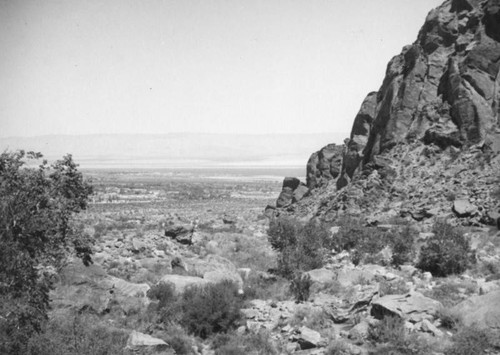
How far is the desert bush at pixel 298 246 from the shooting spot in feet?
49.1

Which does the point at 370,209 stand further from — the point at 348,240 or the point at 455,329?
the point at 455,329

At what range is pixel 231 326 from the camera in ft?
32.4

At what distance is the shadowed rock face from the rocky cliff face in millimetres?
62

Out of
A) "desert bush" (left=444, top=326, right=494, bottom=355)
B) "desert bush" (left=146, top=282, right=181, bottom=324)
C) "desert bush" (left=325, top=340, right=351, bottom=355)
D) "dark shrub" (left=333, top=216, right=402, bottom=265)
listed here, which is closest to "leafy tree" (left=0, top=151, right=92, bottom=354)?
"desert bush" (left=146, top=282, right=181, bottom=324)

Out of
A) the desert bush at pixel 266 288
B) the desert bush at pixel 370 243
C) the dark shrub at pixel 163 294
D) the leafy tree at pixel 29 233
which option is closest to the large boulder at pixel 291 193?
the desert bush at pixel 370 243

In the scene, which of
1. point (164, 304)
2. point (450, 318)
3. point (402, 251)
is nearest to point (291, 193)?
point (402, 251)

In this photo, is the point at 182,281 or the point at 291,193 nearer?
the point at 182,281

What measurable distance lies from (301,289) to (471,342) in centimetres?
522

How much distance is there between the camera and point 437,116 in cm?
2755

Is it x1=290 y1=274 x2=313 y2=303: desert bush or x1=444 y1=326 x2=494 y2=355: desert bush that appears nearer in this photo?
x1=444 y1=326 x2=494 y2=355: desert bush

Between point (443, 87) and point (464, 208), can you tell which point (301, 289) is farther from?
point (443, 87)

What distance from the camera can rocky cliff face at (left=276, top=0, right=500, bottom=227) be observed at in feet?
80.2

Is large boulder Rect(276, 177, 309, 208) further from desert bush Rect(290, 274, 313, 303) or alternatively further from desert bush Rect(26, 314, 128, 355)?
desert bush Rect(26, 314, 128, 355)

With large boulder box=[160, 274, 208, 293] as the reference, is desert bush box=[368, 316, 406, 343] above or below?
above
